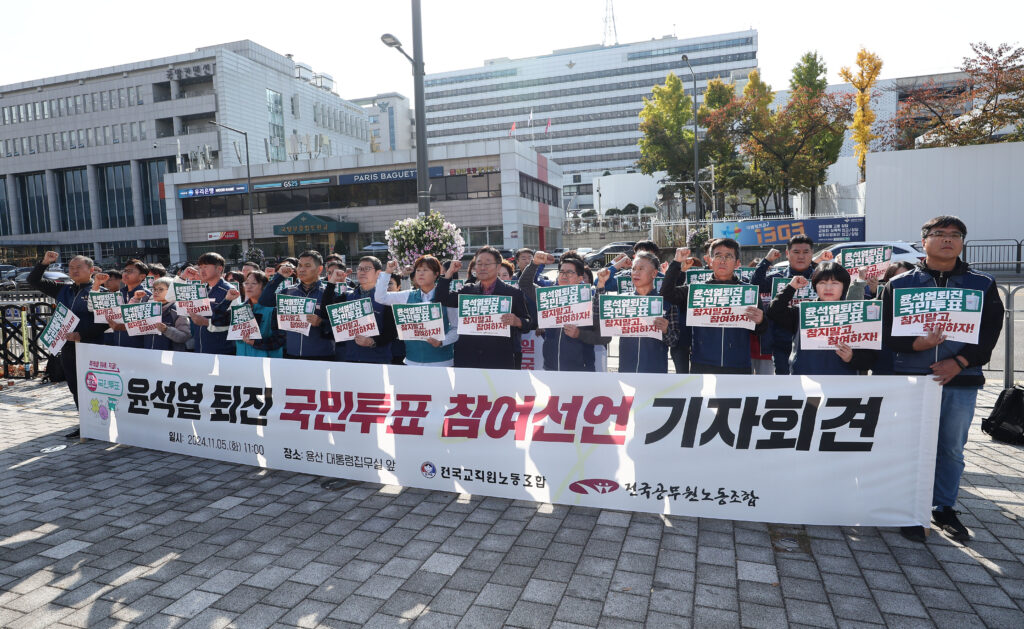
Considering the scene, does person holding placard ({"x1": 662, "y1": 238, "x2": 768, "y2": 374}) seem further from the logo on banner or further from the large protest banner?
the logo on banner

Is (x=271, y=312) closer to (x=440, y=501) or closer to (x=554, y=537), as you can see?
(x=440, y=501)

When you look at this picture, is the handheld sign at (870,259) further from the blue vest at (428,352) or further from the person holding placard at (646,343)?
the blue vest at (428,352)

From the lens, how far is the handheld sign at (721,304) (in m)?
5.01

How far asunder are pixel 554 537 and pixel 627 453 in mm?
831

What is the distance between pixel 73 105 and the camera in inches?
2574

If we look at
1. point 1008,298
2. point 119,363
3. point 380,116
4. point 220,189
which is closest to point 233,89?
point 220,189

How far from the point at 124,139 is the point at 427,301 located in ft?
235

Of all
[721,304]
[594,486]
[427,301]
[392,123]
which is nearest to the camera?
[594,486]

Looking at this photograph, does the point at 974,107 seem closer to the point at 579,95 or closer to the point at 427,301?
the point at 427,301

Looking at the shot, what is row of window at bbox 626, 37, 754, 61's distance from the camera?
316ft

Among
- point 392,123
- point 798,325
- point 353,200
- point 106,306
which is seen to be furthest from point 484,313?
point 392,123

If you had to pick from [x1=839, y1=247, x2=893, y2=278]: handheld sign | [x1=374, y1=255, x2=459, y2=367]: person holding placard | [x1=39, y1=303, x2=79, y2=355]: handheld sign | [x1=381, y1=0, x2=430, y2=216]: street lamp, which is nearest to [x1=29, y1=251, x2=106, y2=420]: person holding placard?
[x1=39, y1=303, x2=79, y2=355]: handheld sign

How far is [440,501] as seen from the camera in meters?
5.05

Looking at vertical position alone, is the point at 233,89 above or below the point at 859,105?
above
